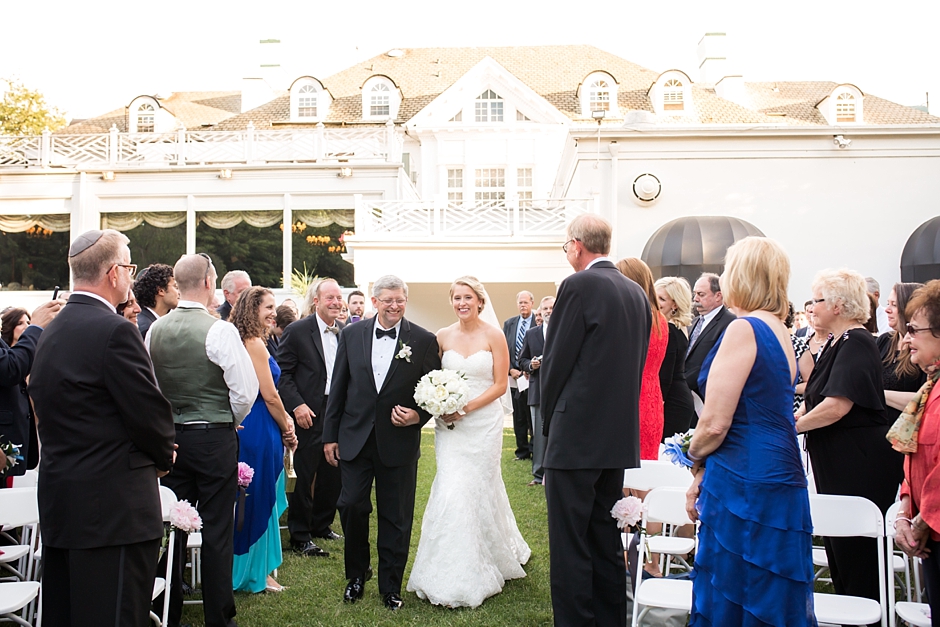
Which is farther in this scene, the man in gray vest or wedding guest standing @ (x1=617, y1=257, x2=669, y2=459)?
wedding guest standing @ (x1=617, y1=257, x2=669, y2=459)

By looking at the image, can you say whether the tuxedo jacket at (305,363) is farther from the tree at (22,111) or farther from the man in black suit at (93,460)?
the tree at (22,111)

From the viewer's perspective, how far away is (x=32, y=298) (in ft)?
79.7

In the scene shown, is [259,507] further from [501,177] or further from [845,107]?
[845,107]

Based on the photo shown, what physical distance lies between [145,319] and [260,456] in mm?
1361

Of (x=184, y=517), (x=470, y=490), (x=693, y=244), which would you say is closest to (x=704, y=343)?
(x=470, y=490)

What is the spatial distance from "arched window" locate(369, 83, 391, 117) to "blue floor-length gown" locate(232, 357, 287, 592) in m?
27.2

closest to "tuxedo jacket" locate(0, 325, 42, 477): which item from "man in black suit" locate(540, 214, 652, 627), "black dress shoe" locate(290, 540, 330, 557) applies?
"black dress shoe" locate(290, 540, 330, 557)

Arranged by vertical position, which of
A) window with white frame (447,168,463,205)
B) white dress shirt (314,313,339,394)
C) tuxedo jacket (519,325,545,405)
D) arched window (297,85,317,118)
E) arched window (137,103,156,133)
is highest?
arched window (297,85,317,118)

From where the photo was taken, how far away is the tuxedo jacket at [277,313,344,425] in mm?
7488

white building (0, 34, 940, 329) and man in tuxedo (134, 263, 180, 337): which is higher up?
white building (0, 34, 940, 329)

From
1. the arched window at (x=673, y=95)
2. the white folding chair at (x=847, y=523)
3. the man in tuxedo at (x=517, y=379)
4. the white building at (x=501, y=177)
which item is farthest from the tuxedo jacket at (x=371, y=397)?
the arched window at (x=673, y=95)

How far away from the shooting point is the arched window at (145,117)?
104 feet

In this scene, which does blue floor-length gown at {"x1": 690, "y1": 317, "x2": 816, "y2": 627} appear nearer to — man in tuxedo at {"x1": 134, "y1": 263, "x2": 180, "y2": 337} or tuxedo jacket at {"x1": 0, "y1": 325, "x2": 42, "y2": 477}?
man in tuxedo at {"x1": 134, "y1": 263, "x2": 180, "y2": 337}

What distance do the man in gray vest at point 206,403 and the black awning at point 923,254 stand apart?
719 inches
